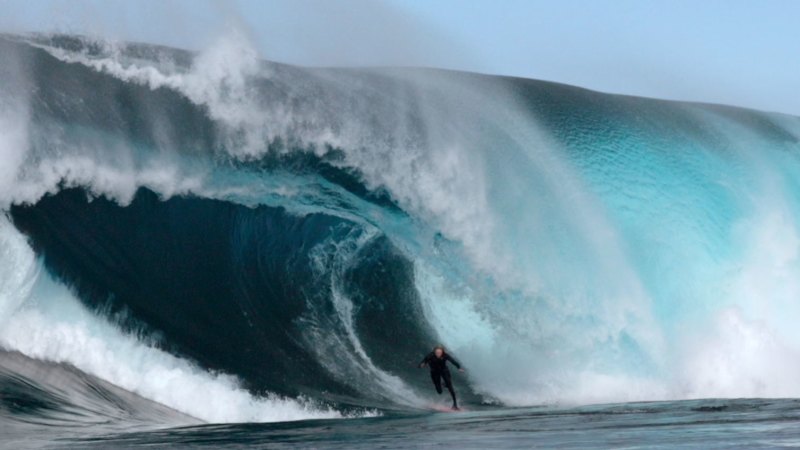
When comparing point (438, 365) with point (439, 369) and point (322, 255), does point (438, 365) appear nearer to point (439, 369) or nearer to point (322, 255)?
point (439, 369)

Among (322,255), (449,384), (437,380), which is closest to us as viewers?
(449,384)

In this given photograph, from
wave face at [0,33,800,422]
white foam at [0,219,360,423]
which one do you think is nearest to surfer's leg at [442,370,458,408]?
wave face at [0,33,800,422]

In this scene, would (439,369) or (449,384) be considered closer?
(449,384)

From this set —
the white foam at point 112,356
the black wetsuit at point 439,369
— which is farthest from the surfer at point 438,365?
the white foam at point 112,356

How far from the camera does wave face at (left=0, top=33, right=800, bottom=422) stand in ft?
54.9

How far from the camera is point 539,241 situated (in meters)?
19.8

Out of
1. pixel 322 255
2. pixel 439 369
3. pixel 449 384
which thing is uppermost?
pixel 322 255

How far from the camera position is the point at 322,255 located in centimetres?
1850

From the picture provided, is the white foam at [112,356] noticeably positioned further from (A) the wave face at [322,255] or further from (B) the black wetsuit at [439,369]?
(B) the black wetsuit at [439,369]

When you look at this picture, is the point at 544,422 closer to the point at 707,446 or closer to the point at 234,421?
the point at 707,446

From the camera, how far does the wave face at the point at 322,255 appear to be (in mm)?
16719

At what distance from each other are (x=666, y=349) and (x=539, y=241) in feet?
7.83

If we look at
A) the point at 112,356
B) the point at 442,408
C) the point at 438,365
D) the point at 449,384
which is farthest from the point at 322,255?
the point at 112,356

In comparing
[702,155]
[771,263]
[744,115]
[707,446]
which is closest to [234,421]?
[707,446]
